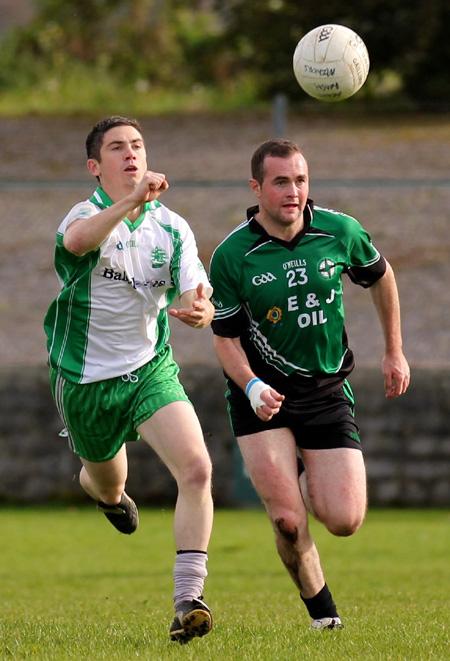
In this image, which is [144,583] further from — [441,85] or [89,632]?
[441,85]

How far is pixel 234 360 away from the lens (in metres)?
6.30

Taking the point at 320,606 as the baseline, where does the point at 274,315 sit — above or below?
above

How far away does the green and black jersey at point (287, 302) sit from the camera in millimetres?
6473

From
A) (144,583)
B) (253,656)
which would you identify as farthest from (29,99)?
(253,656)

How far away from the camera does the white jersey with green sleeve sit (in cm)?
629

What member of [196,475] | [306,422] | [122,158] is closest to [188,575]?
[196,475]

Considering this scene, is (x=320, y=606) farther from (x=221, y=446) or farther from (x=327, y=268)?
(x=221, y=446)

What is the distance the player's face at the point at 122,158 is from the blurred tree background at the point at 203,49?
1043 centimetres

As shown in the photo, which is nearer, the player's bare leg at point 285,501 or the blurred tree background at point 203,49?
the player's bare leg at point 285,501

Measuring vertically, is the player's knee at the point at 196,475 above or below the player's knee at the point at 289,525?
above

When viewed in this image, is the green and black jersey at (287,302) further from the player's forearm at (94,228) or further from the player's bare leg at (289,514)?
the player's forearm at (94,228)

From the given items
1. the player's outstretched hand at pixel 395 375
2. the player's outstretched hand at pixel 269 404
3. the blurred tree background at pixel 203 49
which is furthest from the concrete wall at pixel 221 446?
the player's outstretched hand at pixel 269 404

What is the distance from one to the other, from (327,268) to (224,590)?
13.5 ft

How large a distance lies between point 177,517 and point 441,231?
42.8 ft
